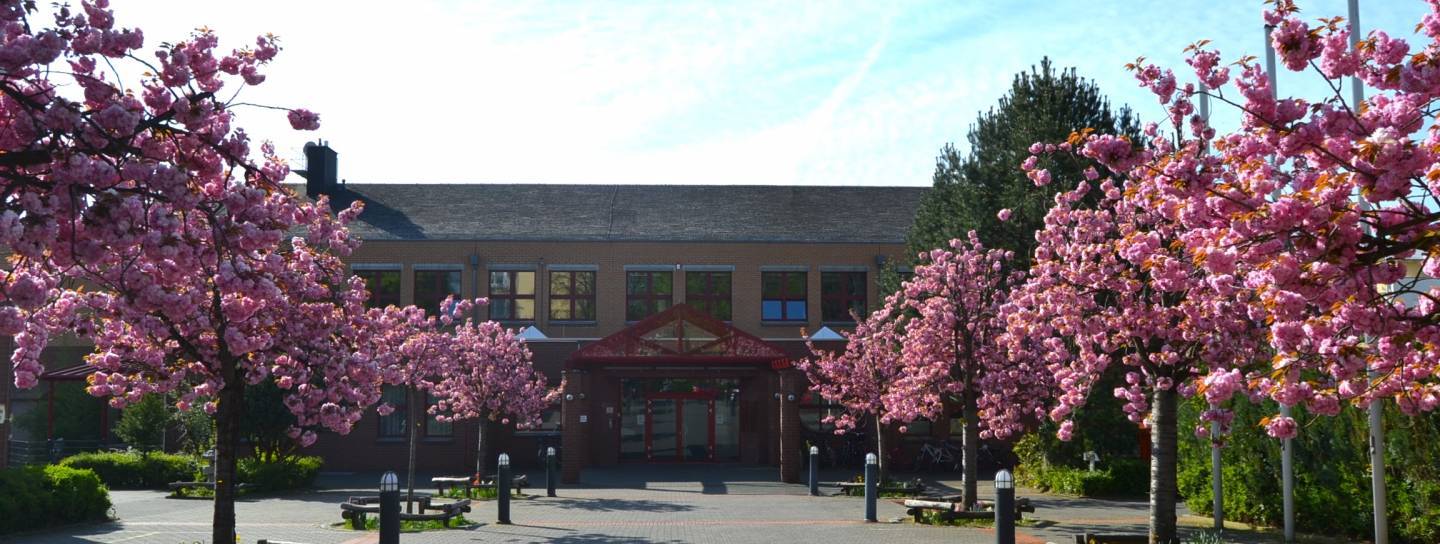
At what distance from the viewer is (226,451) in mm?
13359

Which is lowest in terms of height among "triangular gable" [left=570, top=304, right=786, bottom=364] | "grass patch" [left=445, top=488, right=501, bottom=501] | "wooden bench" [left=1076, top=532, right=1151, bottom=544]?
"grass patch" [left=445, top=488, right=501, bottom=501]

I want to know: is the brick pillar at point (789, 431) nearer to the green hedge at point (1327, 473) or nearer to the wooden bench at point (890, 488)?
the wooden bench at point (890, 488)

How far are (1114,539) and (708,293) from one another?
2415 cm

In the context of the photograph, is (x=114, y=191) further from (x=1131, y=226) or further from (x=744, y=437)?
(x=744, y=437)

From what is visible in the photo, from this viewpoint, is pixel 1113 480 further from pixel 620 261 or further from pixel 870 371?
pixel 620 261

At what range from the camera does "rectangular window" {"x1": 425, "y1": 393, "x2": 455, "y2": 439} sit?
36.2 meters

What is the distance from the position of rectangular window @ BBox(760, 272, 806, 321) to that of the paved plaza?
10.0m

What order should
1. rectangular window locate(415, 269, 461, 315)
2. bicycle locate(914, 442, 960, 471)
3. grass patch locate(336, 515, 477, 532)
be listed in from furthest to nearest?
1. rectangular window locate(415, 269, 461, 315)
2. bicycle locate(914, 442, 960, 471)
3. grass patch locate(336, 515, 477, 532)

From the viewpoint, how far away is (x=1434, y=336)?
22.0 feet

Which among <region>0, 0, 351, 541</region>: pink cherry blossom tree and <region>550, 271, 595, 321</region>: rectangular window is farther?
<region>550, 271, 595, 321</region>: rectangular window

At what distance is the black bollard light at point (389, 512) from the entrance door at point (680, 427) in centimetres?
2308

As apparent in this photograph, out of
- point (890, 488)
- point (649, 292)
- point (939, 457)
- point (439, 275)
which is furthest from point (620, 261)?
point (890, 488)

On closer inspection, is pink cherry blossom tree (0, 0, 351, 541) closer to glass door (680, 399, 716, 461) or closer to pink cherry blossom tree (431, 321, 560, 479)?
pink cherry blossom tree (431, 321, 560, 479)

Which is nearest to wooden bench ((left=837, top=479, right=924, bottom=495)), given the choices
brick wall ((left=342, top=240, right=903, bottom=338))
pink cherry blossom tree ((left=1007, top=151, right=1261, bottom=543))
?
pink cherry blossom tree ((left=1007, top=151, right=1261, bottom=543))
